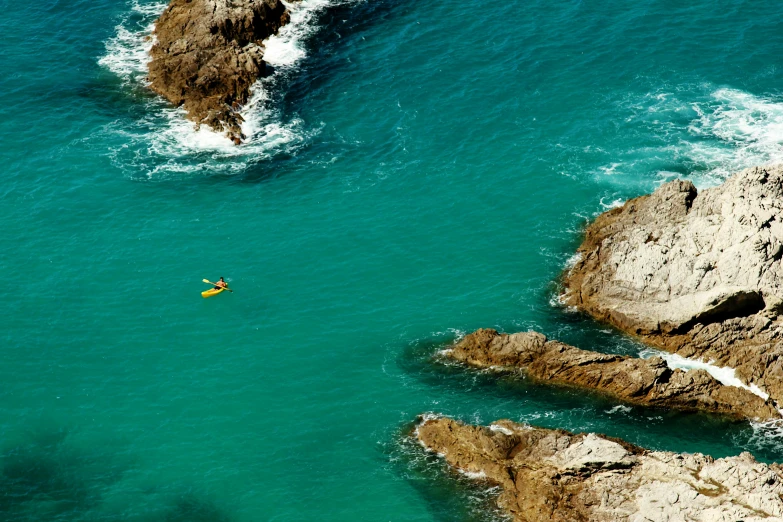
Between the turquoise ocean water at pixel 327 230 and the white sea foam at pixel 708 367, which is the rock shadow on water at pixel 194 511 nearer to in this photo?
the turquoise ocean water at pixel 327 230

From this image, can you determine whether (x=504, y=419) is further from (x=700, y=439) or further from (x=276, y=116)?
(x=276, y=116)

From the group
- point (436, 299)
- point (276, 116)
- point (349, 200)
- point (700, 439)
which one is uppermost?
point (276, 116)

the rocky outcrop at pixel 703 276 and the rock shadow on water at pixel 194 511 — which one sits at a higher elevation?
the rocky outcrop at pixel 703 276

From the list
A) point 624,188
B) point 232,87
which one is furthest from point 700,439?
point 232,87

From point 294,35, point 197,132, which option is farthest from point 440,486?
point 294,35

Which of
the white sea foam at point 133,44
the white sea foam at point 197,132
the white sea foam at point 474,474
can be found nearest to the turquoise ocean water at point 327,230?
the white sea foam at point 197,132

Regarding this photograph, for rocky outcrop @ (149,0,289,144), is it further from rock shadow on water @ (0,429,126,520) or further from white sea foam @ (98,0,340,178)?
rock shadow on water @ (0,429,126,520)

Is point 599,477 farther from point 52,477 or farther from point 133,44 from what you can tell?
point 133,44
